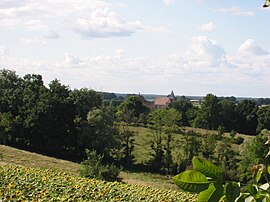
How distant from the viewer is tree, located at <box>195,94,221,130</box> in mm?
54094

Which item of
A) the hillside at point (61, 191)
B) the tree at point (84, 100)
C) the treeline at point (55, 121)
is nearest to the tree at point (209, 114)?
the tree at point (84, 100)

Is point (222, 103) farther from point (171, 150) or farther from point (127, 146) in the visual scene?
point (127, 146)

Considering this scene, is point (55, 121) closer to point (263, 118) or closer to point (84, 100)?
point (84, 100)

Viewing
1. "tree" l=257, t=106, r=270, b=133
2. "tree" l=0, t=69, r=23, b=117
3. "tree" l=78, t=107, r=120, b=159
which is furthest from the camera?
"tree" l=257, t=106, r=270, b=133

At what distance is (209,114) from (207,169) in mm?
54460

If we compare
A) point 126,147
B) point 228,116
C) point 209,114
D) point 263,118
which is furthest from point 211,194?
point 228,116

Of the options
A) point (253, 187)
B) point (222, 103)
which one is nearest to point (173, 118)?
point (222, 103)

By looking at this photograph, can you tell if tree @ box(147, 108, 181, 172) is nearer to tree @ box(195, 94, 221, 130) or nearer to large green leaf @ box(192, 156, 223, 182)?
tree @ box(195, 94, 221, 130)

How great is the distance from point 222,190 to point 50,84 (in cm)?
3975

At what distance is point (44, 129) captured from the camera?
120 feet

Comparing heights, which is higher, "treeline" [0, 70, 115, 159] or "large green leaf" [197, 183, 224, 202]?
"large green leaf" [197, 183, 224, 202]

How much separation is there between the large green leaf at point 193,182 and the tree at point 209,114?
53.8m

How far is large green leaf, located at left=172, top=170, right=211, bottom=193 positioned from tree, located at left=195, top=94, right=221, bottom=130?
53.8 meters

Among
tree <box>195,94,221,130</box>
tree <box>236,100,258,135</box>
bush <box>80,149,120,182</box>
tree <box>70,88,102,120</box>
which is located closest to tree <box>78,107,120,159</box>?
tree <box>70,88,102,120</box>
